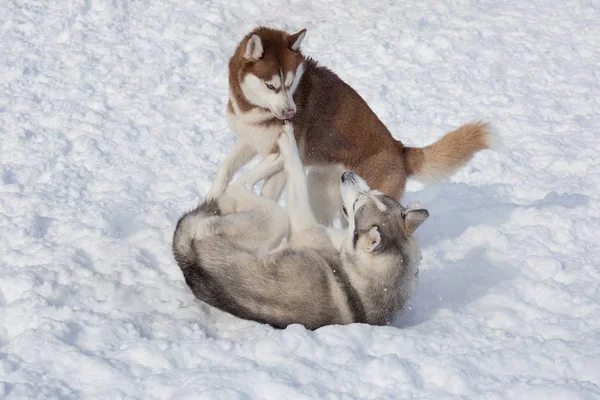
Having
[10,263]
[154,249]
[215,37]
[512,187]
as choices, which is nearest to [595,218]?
[512,187]

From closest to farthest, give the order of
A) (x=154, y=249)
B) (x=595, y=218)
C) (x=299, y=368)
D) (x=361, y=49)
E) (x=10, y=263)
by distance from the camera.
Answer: (x=299, y=368) → (x=10, y=263) → (x=154, y=249) → (x=595, y=218) → (x=361, y=49)

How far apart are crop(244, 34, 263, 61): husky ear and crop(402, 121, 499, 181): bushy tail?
4.92 ft

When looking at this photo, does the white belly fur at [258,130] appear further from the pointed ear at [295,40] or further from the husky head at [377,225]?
the husky head at [377,225]

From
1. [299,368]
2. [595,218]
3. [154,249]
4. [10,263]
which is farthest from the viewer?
[595,218]

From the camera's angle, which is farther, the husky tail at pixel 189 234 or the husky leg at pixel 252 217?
the husky leg at pixel 252 217

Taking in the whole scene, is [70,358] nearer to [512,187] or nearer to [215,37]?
[512,187]

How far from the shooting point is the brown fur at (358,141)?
227 inches

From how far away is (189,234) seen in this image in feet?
16.3

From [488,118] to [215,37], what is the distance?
12.7ft

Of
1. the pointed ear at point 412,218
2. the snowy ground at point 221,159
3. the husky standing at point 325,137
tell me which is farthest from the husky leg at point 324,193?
the pointed ear at point 412,218

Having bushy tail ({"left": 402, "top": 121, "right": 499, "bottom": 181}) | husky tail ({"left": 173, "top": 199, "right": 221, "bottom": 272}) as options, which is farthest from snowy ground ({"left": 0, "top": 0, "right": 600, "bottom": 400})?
bushy tail ({"left": 402, "top": 121, "right": 499, "bottom": 181})

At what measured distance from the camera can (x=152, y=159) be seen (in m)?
7.32

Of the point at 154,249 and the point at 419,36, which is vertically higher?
the point at 419,36

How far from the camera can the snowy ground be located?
3943 millimetres
